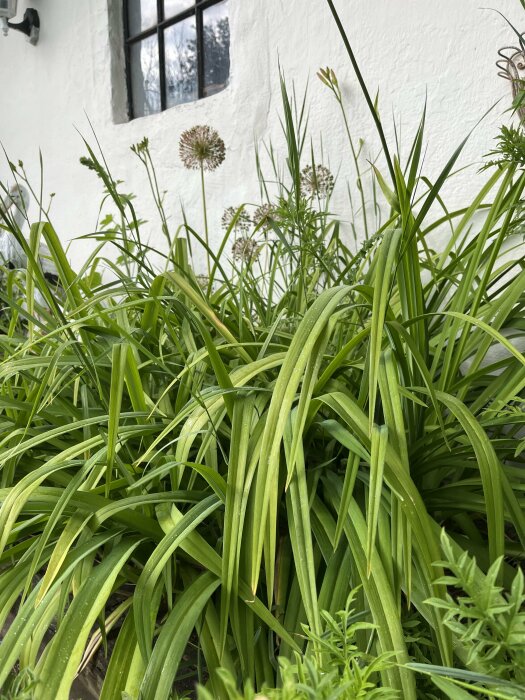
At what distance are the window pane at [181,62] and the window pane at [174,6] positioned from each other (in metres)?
0.04

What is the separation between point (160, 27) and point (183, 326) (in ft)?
5.81

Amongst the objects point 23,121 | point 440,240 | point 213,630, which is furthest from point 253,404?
point 23,121

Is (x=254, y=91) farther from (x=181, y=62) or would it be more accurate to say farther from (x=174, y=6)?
(x=174, y=6)

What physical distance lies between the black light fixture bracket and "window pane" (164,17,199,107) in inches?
37.0

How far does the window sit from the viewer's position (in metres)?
2.08

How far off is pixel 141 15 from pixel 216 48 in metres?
0.53

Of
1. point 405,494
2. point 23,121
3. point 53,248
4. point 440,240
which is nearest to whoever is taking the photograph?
point 405,494

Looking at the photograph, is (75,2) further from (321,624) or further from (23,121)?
(321,624)

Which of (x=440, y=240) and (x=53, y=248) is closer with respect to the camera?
(x=53, y=248)

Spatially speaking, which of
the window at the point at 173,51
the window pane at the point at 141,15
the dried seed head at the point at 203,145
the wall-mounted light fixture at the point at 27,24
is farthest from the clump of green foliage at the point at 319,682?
the wall-mounted light fixture at the point at 27,24

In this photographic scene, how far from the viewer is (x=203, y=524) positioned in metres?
0.82

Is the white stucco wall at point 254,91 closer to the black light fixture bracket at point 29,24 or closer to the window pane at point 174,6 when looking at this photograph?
the black light fixture bracket at point 29,24

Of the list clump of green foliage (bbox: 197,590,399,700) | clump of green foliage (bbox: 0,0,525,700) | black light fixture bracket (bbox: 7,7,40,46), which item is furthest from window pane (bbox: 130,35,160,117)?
clump of green foliage (bbox: 197,590,399,700)

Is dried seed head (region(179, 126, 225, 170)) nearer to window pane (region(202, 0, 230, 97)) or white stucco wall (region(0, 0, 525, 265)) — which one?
white stucco wall (region(0, 0, 525, 265))
